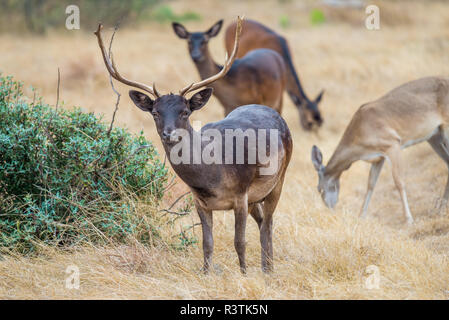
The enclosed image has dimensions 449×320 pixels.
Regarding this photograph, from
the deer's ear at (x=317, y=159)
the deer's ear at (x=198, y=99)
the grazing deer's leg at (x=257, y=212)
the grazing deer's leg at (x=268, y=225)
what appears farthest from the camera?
the deer's ear at (x=317, y=159)

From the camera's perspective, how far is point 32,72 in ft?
43.9

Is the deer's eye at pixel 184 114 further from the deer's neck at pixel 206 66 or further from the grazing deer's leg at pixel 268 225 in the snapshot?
the deer's neck at pixel 206 66

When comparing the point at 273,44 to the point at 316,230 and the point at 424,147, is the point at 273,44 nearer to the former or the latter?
the point at 424,147

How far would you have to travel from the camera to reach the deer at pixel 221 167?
4.61 m

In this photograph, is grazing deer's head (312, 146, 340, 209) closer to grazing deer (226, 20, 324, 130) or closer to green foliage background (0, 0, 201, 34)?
grazing deer (226, 20, 324, 130)

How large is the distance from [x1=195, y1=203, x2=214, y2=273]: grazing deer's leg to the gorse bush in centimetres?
79

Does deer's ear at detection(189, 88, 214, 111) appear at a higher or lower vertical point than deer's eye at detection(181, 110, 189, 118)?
higher

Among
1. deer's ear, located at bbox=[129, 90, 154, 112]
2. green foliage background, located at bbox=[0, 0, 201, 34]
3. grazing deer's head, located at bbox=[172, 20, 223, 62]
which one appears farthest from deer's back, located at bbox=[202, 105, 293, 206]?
green foliage background, located at bbox=[0, 0, 201, 34]

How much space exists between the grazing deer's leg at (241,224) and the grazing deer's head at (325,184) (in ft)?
10.8

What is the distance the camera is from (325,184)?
8.44 metres

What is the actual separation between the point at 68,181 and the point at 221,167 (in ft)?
5.72

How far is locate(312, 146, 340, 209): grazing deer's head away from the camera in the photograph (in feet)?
27.0

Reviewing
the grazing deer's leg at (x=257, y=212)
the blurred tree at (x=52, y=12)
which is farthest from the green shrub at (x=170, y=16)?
the grazing deer's leg at (x=257, y=212)

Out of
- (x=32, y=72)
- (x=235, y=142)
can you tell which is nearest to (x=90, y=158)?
(x=235, y=142)
